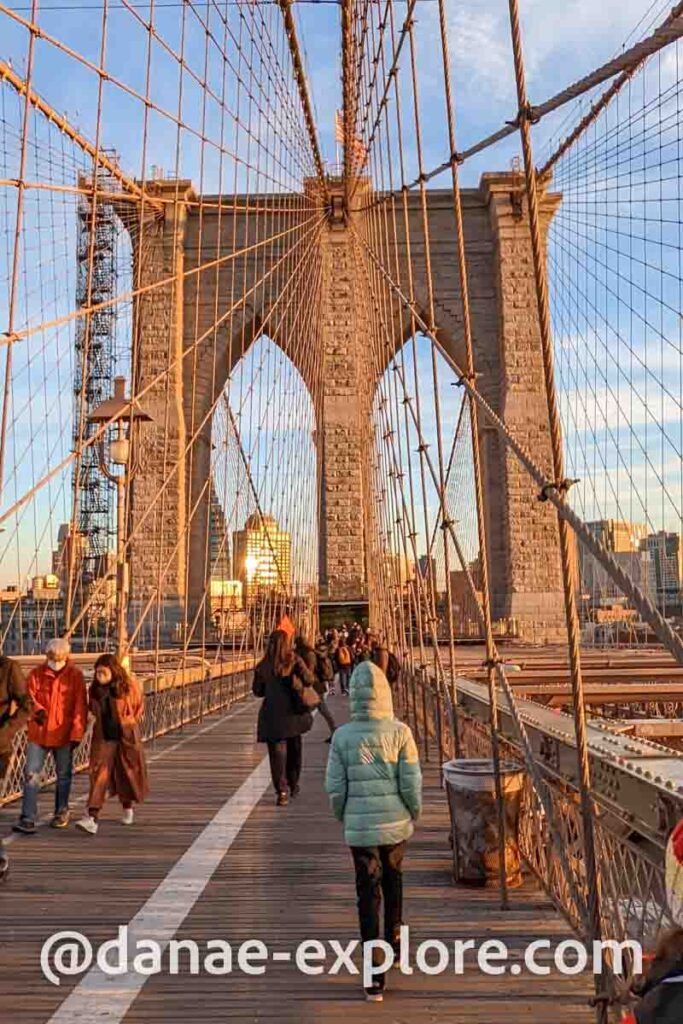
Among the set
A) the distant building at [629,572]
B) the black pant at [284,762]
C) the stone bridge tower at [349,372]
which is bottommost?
the black pant at [284,762]

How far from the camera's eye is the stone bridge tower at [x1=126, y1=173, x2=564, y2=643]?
21406 mm

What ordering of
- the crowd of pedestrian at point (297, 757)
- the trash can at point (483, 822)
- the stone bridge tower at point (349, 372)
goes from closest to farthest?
the crowd of pedestrian at point (297, 757), the trash can at point (483, 822), the stone bridge tower at point (349, 372)

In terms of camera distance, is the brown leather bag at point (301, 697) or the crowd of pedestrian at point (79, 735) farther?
the brown leather bag at point (301, 697)

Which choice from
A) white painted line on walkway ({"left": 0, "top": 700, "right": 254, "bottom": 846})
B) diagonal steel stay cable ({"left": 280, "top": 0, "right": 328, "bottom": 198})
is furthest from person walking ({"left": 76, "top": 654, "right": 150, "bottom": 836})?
diagonal steel stay cable ({"left": 280, "top": 0, "right": 328, "bottom": 198})

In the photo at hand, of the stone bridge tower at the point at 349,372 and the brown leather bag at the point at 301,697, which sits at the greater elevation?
the stone bridge tower at the point at 349,372

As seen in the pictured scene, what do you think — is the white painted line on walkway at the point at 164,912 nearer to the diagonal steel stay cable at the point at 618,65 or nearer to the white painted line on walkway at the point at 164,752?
the white painted line on walkway at the point at 164,752

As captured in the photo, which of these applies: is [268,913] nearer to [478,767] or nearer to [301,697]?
[478,767]

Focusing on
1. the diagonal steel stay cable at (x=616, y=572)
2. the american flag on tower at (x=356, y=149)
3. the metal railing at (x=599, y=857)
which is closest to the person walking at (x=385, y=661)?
the metal railing at (x=599, y=857)

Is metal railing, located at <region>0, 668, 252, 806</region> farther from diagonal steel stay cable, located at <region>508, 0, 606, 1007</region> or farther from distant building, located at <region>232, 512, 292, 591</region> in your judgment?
diagonal steel stay cable, located at <region>508, 0, 606, 1007</region>

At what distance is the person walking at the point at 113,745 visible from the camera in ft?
15.1

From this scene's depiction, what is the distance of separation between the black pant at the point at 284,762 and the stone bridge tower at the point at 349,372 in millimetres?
14192

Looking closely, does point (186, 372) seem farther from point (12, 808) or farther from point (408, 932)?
point (408, 932)

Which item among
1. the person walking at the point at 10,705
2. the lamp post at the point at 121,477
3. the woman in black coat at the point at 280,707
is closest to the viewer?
the person walking at the point at 10,705

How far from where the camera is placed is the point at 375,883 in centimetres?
259
